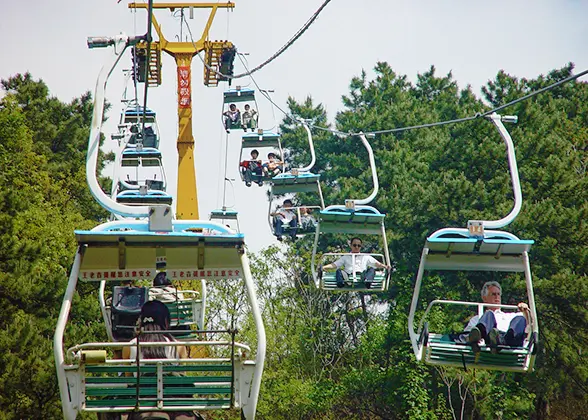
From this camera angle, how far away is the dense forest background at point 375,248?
25.1 meters

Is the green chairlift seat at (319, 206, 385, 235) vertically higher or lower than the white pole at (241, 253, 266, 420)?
higher

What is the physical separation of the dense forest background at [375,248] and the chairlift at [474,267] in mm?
12057

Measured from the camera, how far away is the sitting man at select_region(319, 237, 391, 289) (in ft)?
63.5

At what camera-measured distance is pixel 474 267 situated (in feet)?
46.1

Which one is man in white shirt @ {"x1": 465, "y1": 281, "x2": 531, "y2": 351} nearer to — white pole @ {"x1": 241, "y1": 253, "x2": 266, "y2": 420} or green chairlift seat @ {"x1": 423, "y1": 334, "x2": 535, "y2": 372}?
green chairlift seat @ {"x1": 423, "y1": 334, "x2": 535, "y2": 372}

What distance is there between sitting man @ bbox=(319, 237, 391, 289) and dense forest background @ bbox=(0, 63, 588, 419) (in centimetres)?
710

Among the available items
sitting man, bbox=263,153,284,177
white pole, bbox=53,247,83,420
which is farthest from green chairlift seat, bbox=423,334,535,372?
sitting man, bbox=263,153,284,177

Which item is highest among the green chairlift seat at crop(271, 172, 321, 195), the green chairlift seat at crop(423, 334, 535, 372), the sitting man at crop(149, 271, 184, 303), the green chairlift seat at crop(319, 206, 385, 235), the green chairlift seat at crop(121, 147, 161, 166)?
the green chairlift seat at crop(121, 147, 161, 166)

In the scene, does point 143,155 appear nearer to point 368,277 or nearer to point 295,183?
point 295,183

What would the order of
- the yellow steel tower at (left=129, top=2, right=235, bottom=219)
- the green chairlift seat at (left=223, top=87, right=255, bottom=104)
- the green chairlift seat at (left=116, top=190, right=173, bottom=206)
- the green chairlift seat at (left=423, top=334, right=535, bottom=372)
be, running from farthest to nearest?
the yellow steel tower at (left=129, top=2, right=235, bottom=219) → the green chairlift seat at (left=223, top=87, right=255, bottom=104) → the green chairlift seat at (left=116, top=190, right=173, bottom=206) → the green chairlift seat at (left=423, top=334, right=535, bottom=372)

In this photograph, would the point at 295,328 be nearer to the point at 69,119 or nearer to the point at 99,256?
the point at 69,119

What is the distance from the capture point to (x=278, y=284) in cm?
4456

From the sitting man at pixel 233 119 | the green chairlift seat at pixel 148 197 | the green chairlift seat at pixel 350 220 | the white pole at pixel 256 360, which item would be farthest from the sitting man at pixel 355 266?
the sitting man at pixel 233 119

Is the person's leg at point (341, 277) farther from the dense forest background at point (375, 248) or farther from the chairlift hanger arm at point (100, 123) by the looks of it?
the dense forest background at point (375, 248)
